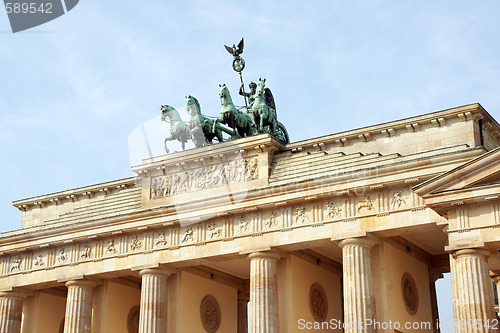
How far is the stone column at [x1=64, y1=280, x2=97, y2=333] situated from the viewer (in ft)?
130

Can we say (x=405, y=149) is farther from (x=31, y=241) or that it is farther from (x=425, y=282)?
(x=31, y=241)

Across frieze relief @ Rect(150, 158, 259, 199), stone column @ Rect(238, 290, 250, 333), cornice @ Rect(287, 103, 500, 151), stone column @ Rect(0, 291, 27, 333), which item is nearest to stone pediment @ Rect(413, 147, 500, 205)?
cornice @ Rect(287, 103, 500, 151)

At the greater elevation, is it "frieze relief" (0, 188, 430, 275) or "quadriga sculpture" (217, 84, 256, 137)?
"quadriga sculpture" (217, 84, 256, 137)

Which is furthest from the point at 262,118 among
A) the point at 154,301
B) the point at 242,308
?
the point at 242,308

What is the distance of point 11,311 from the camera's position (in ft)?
139

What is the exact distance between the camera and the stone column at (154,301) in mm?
37375

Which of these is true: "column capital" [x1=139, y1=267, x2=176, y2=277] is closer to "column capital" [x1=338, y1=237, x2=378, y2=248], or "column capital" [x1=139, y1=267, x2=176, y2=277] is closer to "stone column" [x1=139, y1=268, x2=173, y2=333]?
"stone column" [x1=139, y1=268, x2=173, y2=333]

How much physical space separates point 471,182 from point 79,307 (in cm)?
2092

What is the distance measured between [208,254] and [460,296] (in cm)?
1277

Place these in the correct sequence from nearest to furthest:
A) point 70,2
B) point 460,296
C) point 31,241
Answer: point 70,2
point 460,296
point 31,241

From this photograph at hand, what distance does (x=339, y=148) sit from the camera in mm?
39281

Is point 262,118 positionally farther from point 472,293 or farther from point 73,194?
point 472,293

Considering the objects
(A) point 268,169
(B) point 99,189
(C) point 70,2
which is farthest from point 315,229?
(C) point 70,2

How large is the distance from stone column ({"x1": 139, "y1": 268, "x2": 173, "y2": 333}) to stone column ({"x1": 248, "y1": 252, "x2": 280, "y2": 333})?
16.4 feet
